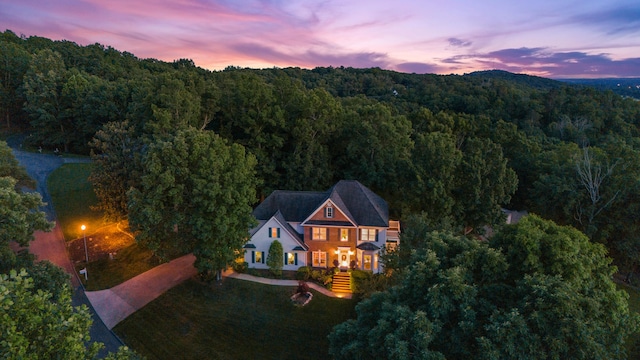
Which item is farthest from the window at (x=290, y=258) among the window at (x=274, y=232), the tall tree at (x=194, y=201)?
the tall tree at (x=194, y=201)

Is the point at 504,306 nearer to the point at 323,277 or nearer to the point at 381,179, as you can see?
the point at 323,277

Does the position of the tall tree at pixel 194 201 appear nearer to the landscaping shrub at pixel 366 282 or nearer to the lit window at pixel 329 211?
the lit window at pixel 329 211

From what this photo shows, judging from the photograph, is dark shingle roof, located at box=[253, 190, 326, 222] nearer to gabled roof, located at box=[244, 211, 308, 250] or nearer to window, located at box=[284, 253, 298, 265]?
gabled roof, located at box=[244, 211, 308, 250]

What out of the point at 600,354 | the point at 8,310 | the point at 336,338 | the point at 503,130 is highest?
the point at 503,130

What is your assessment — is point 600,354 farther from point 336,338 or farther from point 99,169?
point 99,169

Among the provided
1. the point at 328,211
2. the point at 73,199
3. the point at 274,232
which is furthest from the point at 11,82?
the point at 328,211

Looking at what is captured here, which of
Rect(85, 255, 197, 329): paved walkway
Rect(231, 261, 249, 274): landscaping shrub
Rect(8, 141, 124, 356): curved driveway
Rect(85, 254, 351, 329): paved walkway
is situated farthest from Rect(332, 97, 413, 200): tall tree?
Rect(8, 141, 124, 356): curved driveway

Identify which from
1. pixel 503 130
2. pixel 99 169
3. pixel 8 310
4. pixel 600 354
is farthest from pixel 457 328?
pixel 503 130
